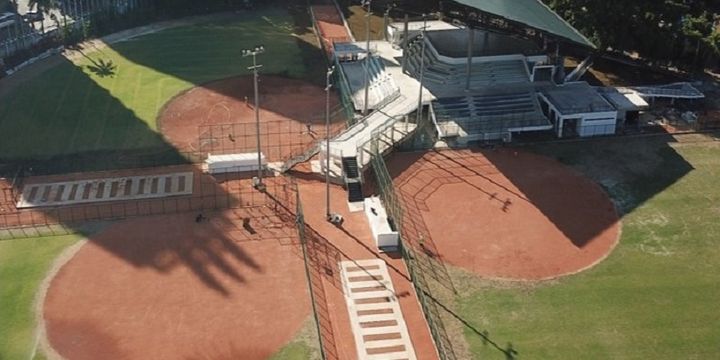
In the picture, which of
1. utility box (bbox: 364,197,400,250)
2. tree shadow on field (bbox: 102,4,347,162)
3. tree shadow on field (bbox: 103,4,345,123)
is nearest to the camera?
utility box (bbox: 364,197,400,250)

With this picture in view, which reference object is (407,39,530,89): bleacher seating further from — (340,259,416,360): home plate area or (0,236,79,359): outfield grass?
(0,236,79,359): outfield grass

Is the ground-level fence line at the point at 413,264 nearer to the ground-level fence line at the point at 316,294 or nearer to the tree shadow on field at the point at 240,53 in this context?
the ground-level fence line at the point at 316,294

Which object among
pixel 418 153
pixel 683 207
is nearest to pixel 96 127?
pixel 418 153

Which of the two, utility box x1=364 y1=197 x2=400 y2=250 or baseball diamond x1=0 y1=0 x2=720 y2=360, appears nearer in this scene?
baseball diamond x1=0 y1=0 x2=720 y2=360

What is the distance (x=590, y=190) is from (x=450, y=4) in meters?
27.4

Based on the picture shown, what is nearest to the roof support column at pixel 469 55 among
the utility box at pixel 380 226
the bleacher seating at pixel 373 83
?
the bleacher seating at pixel 373 83

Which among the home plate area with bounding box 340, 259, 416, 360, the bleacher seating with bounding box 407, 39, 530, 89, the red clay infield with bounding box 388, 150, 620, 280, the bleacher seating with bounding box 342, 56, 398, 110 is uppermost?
the bleacher seating with bounding box 407, 39, 530, 89

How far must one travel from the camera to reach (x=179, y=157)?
76.4 meters

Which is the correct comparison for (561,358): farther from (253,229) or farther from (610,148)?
(610,148)

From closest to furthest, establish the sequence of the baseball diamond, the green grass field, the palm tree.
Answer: the baseball diamond, the green grass field, the palm tree

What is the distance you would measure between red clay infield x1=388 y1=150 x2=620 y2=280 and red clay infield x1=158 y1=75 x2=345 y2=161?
12.3m

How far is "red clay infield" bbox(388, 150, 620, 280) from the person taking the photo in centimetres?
6128

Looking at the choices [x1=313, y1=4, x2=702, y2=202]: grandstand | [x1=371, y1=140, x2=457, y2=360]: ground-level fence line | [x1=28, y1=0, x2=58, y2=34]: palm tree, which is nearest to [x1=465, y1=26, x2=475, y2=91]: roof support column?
[x1=313, y1=4, x2=702, y2=202]: grandstand

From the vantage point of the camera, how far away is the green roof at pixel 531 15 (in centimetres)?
7488
